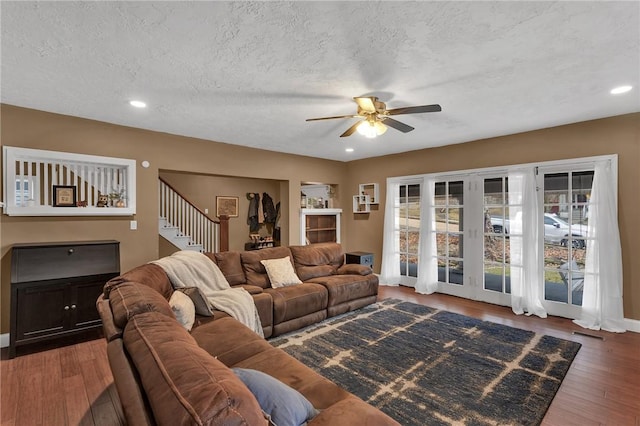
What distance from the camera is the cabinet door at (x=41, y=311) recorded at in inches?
118

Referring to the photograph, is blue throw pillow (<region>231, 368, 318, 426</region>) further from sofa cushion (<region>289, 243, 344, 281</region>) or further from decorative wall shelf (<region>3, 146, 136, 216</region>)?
decorative wall shelf (<region>3, 146, 136, 216</region>)

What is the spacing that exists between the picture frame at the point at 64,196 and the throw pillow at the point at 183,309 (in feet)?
6.78

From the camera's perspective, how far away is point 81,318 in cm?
330

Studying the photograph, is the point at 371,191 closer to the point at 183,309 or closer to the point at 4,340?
the point at 183,309

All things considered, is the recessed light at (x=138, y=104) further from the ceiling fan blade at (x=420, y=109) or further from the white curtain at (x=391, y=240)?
the white curtain at (x=391, y=240)

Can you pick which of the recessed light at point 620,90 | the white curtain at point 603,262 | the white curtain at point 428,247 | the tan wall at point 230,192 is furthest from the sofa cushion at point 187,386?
the tan wall at point 230,192

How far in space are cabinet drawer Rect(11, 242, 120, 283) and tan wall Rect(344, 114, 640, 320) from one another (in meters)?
4.31

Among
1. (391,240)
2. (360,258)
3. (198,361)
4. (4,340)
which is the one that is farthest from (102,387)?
(391,240)

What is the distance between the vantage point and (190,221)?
6.25 m

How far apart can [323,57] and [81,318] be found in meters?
3.65

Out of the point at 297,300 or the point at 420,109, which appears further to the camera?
the point at 297,300

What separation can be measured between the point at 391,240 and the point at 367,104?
370 centimetres

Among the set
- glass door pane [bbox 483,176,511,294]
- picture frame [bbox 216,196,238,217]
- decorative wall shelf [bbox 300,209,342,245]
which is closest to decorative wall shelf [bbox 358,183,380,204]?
decorative wall shelf [bbox 300,209,342,245]

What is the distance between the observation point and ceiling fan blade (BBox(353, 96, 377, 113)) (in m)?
2.67
